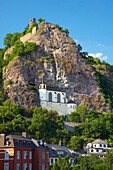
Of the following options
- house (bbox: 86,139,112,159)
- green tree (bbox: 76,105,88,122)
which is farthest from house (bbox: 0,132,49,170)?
green tree (bbox: 76,105,88,122)

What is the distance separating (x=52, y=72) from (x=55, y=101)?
1212 cm

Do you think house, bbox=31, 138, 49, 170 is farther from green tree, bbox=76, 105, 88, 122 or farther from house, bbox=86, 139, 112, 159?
green tree, bbox=76, 105, 88, 122

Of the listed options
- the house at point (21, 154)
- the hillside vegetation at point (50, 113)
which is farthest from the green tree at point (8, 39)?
the house at point (21, 154)

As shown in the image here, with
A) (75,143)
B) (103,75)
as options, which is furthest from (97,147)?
(103,75)

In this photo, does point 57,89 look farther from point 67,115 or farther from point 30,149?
point 30,149

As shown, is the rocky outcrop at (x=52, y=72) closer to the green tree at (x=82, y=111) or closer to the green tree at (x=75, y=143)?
the green tree at (x=82, y=111)

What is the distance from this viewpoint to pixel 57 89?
444 feet

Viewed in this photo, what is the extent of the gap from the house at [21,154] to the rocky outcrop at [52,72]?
5394 centimetres

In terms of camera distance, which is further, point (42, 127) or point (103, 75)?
point (103, 75)

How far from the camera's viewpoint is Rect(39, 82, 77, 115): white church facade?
5025 inches

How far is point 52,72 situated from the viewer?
5340 inches

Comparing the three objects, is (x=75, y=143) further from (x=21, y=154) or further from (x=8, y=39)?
(x=8, y=39)

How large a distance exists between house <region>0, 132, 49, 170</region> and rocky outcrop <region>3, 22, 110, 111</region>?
53940 mm

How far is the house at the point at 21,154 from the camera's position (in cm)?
Answer: 6178
